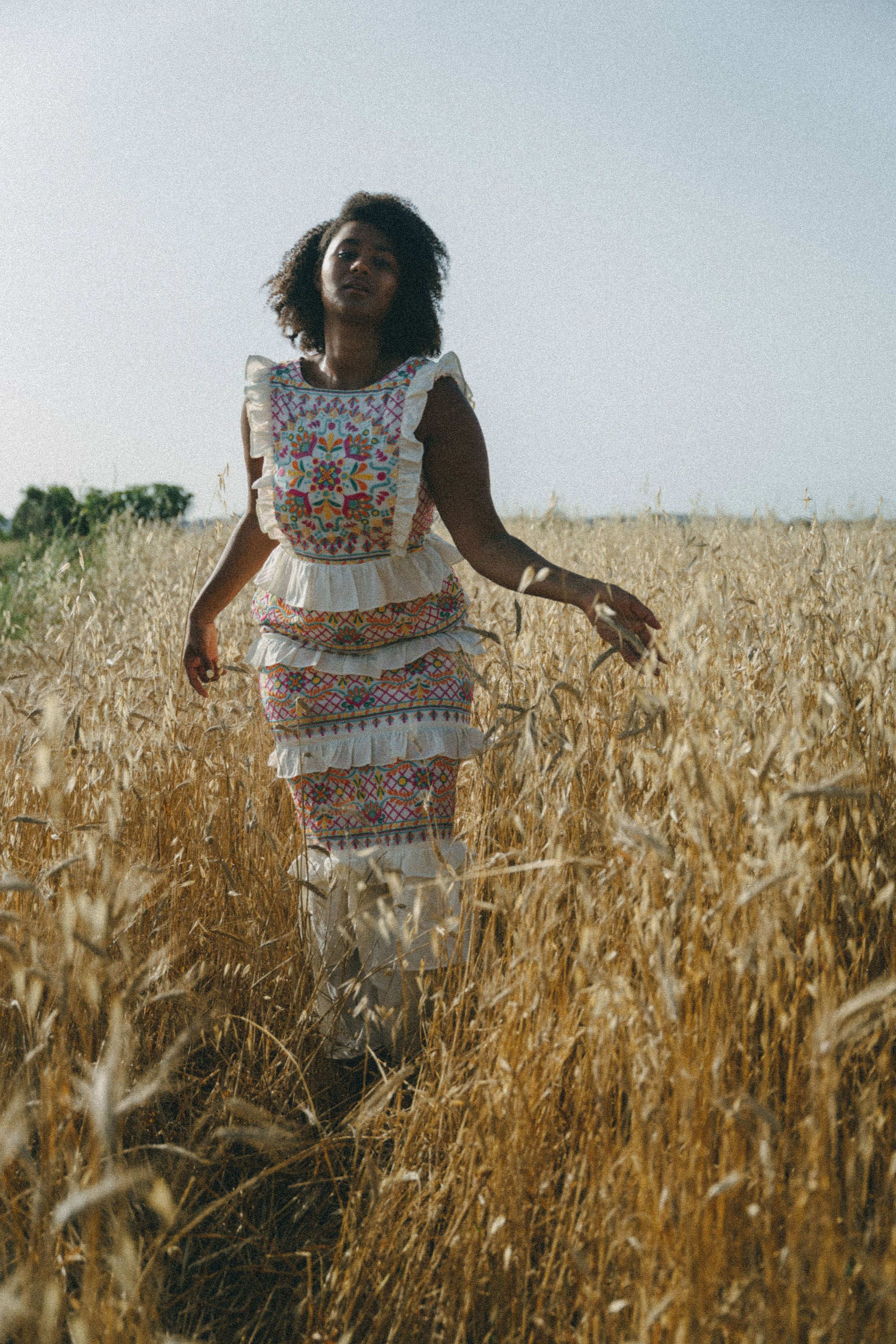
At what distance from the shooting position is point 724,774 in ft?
3.73

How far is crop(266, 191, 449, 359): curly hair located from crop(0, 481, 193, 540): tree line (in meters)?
9.92

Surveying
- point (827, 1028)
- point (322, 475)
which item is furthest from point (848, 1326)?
point (322, 475)

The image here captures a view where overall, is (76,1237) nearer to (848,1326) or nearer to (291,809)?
(848,1326)

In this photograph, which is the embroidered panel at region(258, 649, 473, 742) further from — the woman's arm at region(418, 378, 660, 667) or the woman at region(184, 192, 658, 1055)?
the woman's arm at region(418, 378, 660, 667)

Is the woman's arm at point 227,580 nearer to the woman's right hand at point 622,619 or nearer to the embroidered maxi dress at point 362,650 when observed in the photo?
the embroidered maxi dress at point 362,650

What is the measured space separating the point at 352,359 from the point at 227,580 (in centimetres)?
62

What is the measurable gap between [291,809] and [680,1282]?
1843 millimetres

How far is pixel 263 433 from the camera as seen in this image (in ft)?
6.77

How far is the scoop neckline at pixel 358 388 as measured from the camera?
1963 mm

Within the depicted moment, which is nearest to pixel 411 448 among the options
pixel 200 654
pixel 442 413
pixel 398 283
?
pixel 442 413

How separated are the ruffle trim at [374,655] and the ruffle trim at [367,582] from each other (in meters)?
0.10

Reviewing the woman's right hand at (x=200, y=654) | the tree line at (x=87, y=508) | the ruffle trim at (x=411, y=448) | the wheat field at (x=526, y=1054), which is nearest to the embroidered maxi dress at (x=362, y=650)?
the ruffle trim at (x=411, y=448)

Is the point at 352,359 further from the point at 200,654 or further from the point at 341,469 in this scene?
the point at 200,654

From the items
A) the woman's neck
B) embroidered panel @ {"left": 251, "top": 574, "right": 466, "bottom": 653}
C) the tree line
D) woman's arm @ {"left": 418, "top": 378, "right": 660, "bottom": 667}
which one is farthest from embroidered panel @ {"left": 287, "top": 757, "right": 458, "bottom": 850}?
the tree line
